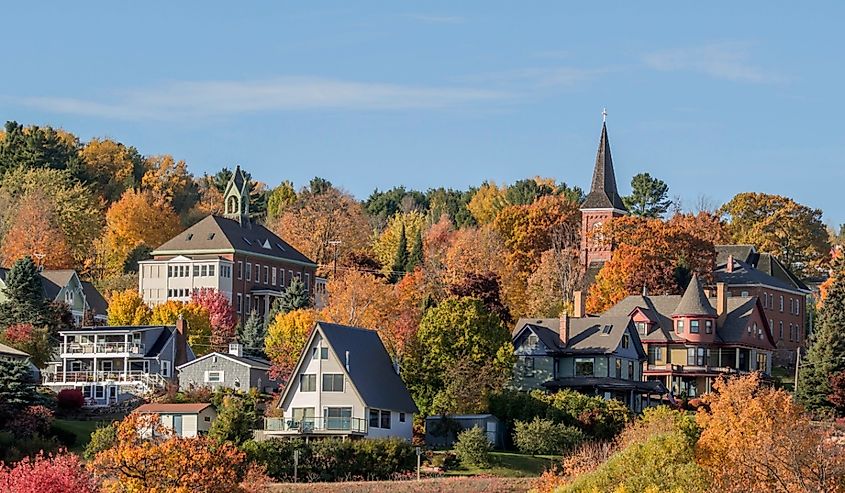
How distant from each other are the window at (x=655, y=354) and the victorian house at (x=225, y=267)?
29699mm

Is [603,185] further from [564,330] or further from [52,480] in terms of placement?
[52,480]

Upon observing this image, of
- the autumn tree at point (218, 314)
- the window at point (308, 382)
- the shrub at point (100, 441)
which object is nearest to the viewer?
the shrub at point (100, 441)

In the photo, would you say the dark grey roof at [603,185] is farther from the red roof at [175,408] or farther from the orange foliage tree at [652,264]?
the red roof at [175,408]

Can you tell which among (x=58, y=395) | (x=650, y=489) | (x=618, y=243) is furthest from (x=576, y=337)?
(x=650, y=489)

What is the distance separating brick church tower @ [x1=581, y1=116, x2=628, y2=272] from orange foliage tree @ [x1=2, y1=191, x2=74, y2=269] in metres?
39.4

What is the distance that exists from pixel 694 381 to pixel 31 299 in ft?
129

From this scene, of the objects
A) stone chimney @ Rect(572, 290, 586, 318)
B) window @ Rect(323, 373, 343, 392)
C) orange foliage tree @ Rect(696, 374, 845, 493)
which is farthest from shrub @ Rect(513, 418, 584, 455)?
stone chimney @ Rect(572, 290, 586, 318)

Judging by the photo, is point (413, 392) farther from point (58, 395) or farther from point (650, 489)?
point (650, 489)

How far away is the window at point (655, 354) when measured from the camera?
106000mm

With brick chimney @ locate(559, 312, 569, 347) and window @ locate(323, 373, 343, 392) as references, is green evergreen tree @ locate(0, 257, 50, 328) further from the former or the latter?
brick chimney @ locate(559, 312, 569, 347)

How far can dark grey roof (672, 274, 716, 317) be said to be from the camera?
10562 cm

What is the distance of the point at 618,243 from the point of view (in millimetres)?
120062

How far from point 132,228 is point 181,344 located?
132 ft

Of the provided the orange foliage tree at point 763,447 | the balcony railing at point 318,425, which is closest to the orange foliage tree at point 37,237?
the balcony railing at point 318,425
